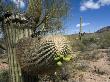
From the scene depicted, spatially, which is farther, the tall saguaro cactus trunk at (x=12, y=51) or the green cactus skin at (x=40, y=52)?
the tall saguaro cactus trunk at (x=12, y=51)

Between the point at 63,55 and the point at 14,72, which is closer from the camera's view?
the point at 63,55

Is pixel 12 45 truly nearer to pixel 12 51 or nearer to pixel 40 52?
pixel 12 51

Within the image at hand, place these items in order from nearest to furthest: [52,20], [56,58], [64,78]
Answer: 1. [56,58]
2. [52,20]
3. [64,78]

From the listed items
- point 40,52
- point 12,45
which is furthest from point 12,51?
point 40,52

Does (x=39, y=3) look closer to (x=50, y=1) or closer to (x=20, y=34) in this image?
(x=50, y=1)

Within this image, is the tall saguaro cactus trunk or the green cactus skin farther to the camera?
the tall saguaro cactus trunk

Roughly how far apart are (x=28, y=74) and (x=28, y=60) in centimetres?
42

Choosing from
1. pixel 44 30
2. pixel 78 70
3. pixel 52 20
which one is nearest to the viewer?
pixel 44 30

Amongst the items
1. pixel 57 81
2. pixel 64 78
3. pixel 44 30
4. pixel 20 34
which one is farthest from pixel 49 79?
pixel 20 34

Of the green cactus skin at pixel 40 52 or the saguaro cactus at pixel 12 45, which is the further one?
the saguaro cactus at pixel 12 45

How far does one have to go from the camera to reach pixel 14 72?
4691mm

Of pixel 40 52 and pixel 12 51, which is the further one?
pixel 12 51

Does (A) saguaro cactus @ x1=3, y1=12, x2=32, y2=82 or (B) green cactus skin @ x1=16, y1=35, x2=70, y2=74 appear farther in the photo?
(A) saguaro cactus @ x1=3, y1=12, x2=32, y2=82

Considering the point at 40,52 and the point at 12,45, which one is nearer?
the point at 40,52
